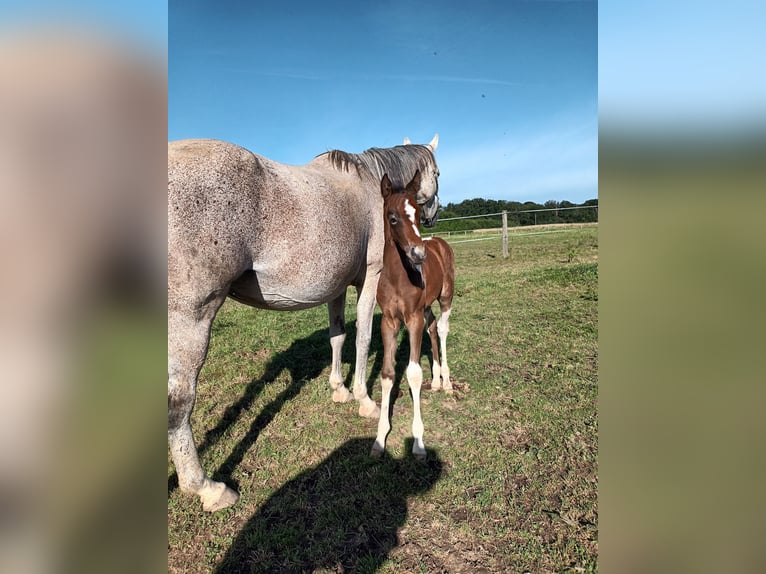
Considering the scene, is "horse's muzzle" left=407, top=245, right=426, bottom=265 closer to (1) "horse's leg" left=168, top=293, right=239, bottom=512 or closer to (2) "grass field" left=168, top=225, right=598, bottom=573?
(1) "horse's leg" left=168, top=293, right=239, bottom=512

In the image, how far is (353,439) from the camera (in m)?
3.67

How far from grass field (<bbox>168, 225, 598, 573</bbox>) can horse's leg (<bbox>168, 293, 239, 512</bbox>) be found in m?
0.44

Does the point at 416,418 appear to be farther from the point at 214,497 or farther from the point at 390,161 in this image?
the point at 390,161

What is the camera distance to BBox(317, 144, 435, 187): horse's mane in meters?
3.94

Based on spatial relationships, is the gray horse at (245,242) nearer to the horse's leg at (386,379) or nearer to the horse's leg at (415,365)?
the horse's leg at (386,379)

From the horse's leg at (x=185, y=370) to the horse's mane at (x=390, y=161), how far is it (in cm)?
195

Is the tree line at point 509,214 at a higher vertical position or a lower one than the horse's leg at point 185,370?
higher

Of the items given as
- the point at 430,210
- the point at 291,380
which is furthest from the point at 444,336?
the point at 291,380

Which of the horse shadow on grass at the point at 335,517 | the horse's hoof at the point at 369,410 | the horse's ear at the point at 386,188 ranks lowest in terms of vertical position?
the horse shadow on grass at the point at 335,517

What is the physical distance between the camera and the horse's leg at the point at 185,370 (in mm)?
2338

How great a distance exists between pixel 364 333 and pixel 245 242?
6.12 feet

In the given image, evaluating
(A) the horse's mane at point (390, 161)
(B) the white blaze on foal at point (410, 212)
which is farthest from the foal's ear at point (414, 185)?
(A) the horse's mane at point (390, 161)
